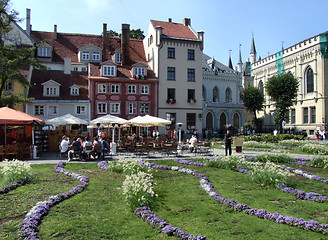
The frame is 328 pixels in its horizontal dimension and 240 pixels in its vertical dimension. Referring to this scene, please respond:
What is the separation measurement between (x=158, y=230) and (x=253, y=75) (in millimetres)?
67998

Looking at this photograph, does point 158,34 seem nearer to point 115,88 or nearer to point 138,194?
point 115,88

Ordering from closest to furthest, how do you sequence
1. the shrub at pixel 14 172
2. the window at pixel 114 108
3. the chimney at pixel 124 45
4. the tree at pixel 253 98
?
the shrub at pixel 14 172
the window at pixel 114 108
the chimney at pixel 124 45
the tree at pixel 253 98

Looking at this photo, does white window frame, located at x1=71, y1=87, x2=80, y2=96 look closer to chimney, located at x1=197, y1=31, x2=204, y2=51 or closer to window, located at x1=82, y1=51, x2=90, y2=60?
window, located at x1=82, y1=51, x2=90, y2=60

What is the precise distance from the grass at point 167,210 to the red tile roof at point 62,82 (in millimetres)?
28271

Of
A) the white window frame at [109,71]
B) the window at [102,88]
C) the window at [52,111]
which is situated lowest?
the window at [52,111]

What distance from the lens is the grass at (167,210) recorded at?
6.46m

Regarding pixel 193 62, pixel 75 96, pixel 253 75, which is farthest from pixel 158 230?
pixel 253 75

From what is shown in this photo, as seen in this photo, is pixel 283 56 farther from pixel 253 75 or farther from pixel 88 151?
pixel 88 151

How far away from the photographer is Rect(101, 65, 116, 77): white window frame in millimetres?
40812

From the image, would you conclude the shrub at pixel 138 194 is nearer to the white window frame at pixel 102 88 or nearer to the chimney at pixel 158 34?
the white window frame at pixel 102 88

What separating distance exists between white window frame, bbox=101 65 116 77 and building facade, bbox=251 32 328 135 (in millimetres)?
31622

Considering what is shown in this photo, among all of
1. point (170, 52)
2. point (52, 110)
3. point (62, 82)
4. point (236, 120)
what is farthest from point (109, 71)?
point (236, 120)

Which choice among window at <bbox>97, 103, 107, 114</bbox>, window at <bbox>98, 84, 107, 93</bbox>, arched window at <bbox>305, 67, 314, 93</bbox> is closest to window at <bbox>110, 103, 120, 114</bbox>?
window at <bbox>97, 103, 107, 114</bbox>

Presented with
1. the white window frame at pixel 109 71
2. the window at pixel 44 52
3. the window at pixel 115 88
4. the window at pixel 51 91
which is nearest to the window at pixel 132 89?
the window at pixel 115 88
